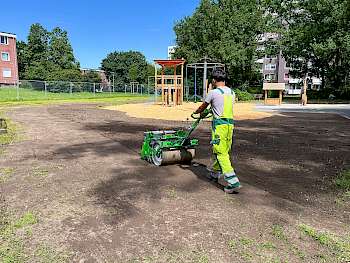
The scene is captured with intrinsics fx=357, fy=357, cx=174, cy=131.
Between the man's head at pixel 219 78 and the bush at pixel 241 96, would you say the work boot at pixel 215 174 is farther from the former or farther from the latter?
the bush at pixel 241 96

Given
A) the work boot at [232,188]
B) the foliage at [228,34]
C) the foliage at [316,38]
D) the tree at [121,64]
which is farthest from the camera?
the tree at [121,64]

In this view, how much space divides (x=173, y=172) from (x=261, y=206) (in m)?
2.01

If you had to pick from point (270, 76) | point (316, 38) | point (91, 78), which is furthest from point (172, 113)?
point (270, 76)

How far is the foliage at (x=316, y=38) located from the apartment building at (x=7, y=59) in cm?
4915

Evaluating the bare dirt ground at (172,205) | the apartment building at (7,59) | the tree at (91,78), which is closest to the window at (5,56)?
the apartment building at (7,59)

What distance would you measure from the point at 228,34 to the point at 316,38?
9.39 meters

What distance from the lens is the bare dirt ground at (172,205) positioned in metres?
3.28

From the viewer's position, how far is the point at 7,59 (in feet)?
222

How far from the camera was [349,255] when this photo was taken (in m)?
3.16

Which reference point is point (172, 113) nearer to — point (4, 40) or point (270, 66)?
point (4, 40)

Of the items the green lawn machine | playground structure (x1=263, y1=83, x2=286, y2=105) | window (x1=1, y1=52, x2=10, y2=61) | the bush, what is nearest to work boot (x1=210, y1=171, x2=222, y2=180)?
the green lawn machine

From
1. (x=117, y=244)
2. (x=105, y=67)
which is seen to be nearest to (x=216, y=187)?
(x=117, y=244)

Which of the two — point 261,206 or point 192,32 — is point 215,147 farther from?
point 192,32

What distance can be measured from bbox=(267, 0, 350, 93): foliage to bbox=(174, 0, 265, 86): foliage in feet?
11.1
